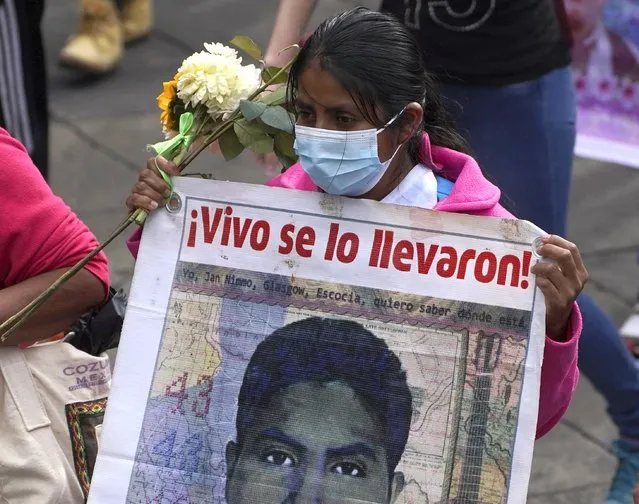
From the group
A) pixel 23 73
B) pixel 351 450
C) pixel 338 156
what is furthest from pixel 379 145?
pixel 23 73

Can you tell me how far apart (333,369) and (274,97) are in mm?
585

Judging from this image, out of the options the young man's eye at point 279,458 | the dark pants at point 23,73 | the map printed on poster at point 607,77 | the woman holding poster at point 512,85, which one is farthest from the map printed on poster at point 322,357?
the map printed on poster at point 607,77

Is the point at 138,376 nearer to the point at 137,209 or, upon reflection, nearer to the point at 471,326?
the point at 137,209

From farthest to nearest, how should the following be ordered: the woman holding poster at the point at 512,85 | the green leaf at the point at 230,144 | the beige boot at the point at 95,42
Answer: the beige boot at the point at 95,42, the woman holding poster at the point at 512,85, the green leaf at the point at 230,144

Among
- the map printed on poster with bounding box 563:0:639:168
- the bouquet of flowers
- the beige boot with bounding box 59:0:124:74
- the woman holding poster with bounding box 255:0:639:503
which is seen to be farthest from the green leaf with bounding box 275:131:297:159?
the beige boot with bounding box 59:0:124:74

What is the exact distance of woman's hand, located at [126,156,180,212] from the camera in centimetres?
238

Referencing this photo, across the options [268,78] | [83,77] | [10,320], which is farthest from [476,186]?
[83,77]

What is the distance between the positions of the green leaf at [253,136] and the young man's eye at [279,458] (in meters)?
0.60

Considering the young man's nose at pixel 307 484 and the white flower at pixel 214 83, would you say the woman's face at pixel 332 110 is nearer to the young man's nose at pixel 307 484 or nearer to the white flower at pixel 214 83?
the white flower at pixel 214 83

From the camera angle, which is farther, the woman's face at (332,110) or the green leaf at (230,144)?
the green leaf at (230,144)

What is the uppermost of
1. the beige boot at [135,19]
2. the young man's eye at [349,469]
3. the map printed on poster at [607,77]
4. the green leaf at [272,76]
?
the beige boot at [135,19]

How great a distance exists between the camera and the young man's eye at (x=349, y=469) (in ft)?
7.56

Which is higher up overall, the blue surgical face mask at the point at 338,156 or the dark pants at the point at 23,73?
the dark pants at the point at 23,73

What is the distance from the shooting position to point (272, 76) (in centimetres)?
265
